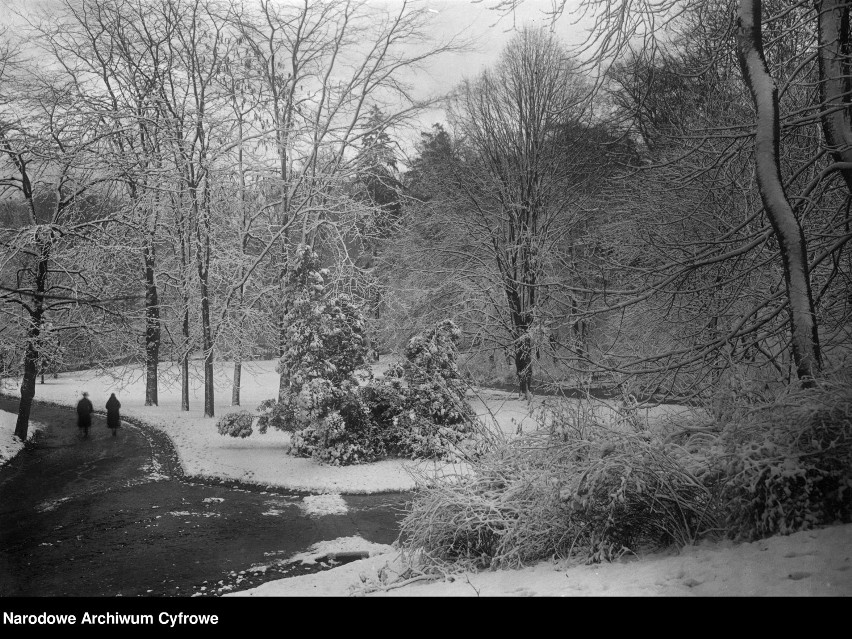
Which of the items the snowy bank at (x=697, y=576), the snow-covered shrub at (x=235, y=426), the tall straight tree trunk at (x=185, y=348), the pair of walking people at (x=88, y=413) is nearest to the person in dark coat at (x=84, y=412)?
the pair of walking people at (x=88, y=413)

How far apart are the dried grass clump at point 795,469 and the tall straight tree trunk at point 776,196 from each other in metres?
0.90

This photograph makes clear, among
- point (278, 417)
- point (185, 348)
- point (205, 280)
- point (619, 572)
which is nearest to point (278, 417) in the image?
point (278, 417)

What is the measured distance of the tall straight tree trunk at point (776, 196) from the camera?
16.6 ft

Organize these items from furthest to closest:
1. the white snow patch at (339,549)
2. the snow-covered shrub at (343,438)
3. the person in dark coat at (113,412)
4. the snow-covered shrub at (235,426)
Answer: the person in dark coat at (113,412)
the snow-covered shrub at (235,426)
the snow-covered shrub at (343,438)
the white snow patch at (339,549)

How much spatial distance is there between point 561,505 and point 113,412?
57.9 feet

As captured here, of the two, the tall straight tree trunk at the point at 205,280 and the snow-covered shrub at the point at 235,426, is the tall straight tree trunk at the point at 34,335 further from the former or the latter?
the snow-covered shrub at the point at 235,426

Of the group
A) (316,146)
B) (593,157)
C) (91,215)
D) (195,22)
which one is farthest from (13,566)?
(593,157)

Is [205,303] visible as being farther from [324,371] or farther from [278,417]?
[324,371]

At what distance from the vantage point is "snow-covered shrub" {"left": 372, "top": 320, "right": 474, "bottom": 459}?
1512 cm

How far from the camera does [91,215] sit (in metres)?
16.3

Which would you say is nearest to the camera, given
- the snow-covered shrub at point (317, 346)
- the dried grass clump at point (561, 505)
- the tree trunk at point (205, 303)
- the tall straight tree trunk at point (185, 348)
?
the dried grass clump at point (561, 505)

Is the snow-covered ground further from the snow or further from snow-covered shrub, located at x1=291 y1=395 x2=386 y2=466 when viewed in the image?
the snow

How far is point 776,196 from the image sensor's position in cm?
540
